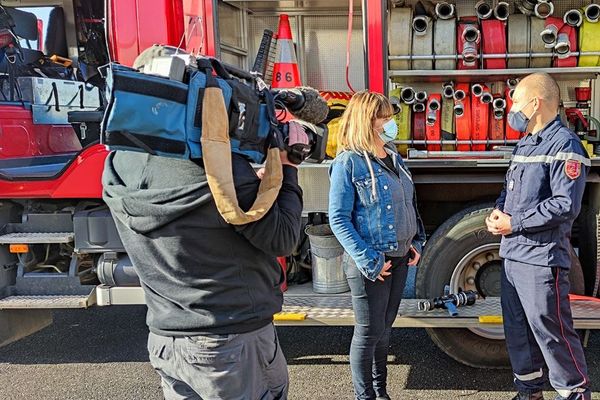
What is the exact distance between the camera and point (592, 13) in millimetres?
3480

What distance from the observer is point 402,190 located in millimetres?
2896

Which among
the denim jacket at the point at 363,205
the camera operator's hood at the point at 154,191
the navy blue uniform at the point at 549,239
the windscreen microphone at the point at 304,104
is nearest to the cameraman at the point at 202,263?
the camera operator's hood at the point at 154,191

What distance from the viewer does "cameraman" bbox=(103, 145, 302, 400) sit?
1.60m

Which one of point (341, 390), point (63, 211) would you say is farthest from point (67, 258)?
point (341, 390)

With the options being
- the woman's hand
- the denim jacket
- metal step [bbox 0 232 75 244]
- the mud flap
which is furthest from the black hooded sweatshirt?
the mud flap

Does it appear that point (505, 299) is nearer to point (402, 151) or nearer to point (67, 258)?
point (402, 151)

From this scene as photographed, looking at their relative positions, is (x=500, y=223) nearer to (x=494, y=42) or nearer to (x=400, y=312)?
(x=400, y=312)

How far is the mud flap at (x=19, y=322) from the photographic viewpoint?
3.95 m

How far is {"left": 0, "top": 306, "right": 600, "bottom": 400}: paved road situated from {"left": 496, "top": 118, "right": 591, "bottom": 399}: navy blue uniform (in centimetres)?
71

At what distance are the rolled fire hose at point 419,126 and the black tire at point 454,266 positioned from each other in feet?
1.83

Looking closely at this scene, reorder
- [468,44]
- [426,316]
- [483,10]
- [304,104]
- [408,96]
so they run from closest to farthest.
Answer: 1. [304,104]
2. [426,316]
3. [468,44]
4. [483,10]
5. [408,96]

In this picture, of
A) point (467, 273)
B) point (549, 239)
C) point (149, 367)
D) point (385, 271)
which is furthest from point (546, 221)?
point (149, 367)

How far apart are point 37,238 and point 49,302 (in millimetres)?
438

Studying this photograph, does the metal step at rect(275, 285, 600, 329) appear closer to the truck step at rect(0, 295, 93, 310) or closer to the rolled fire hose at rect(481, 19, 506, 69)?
the truck step at rect(0, 295, 93, 310)
